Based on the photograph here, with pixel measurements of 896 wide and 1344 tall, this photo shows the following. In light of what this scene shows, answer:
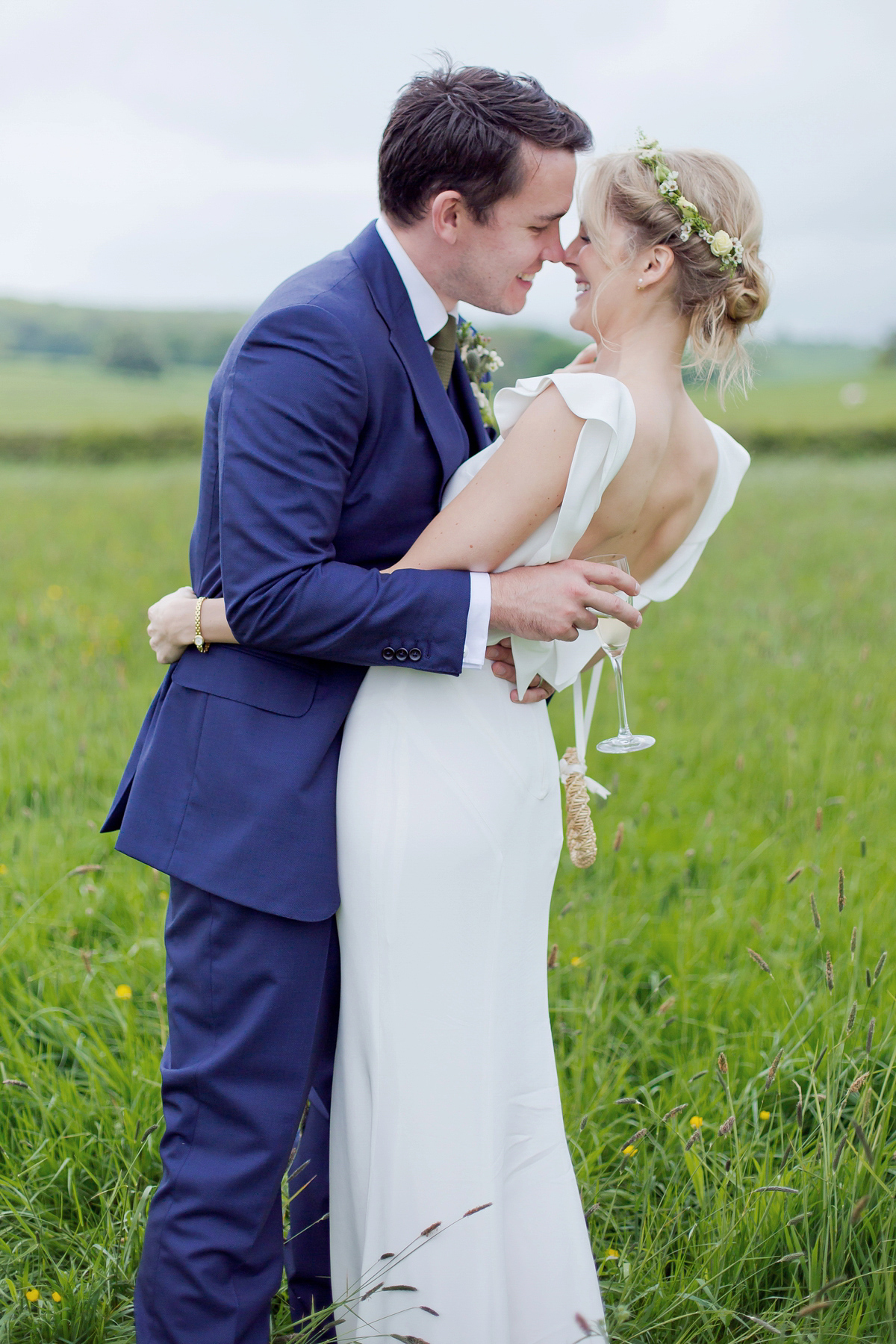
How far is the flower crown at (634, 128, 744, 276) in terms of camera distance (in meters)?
2.18

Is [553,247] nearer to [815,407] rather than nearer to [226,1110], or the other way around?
[226,1110]

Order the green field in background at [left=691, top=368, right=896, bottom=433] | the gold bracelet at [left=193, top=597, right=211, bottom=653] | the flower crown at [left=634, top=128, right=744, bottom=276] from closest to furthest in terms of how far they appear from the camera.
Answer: the gold bracelet at [left=193, top=597, right=211, bottom=653] < the flower crown at [left=634, top=128, right=744, bottom=276] < the green field in background at [left=691, top=368, right=896, bottom=433]

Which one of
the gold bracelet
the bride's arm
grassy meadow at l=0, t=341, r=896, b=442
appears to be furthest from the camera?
grassy meadow at l=0, t=341, r=896, b=442

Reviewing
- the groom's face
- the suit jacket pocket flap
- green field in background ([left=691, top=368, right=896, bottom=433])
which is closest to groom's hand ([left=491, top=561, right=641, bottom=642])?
the suit jacket pocket flap

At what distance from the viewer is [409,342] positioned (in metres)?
2.09

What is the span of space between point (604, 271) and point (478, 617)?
2.97ft

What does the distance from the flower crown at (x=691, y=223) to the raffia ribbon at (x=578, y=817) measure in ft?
3.65

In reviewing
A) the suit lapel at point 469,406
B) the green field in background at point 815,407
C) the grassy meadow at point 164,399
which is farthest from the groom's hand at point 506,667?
the grassy meadow at point 164,399

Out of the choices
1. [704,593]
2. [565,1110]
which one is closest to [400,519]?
[565,1110]

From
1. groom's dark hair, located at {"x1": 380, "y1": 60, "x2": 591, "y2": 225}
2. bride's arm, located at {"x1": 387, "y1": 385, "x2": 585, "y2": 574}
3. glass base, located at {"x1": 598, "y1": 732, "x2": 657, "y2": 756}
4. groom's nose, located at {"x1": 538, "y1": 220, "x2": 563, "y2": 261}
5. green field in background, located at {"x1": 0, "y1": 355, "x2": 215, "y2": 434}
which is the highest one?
green field in background, located at {"x1": 0, "y1": 355, "x2": 215, "y2": 434}

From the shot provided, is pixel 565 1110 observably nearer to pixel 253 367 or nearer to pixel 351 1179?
pixel 351 1179

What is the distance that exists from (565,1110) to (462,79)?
2.49m

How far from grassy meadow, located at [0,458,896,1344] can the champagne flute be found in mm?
529

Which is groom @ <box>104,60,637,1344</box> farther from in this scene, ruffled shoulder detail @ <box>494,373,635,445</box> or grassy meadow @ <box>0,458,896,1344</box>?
grassy meadow @ <box>0,458,896,1344</box>
